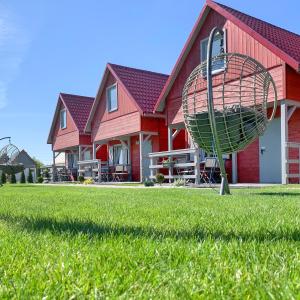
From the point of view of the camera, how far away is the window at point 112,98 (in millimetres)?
21125

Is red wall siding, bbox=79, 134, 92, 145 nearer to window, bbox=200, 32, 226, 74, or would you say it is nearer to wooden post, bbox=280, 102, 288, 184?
window, bbox=200, 32, 226, 74

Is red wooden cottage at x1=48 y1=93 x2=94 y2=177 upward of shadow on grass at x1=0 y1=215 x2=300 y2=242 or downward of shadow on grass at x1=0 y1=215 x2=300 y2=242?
→ upward

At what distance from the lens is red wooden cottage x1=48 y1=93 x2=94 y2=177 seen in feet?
84.0

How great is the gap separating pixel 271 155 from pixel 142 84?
8859 millimetres

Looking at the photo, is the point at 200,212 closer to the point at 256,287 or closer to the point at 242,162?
the point at 256,287

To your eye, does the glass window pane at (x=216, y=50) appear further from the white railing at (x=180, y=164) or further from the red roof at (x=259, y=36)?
the white railing at (x=180, y=164)

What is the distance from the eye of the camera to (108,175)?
71.8ft

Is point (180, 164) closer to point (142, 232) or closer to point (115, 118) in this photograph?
point (115, 118)

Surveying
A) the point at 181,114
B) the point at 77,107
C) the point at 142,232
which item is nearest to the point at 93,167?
the point at 77,107

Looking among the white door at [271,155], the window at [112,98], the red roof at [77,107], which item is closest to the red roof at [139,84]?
the window at [112,98]

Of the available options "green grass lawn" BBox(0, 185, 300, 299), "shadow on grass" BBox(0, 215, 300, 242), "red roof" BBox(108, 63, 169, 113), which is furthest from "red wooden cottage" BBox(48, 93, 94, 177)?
"green grass lawn" BBox(0, 185, 300, 299)

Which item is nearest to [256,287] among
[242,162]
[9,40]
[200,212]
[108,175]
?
[200,212]

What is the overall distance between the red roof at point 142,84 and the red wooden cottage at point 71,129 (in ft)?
19.0

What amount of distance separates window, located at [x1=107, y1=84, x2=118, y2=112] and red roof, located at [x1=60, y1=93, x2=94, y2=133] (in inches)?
167
